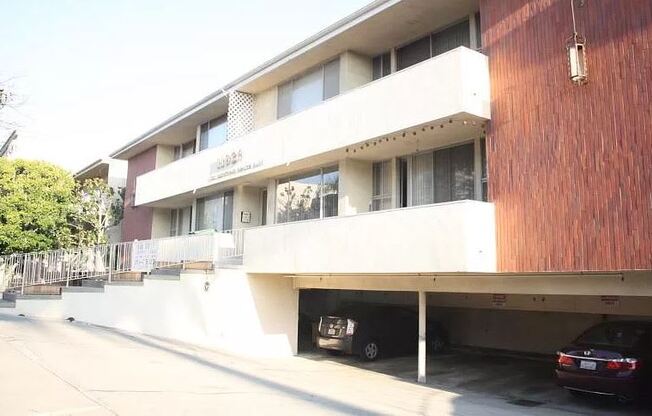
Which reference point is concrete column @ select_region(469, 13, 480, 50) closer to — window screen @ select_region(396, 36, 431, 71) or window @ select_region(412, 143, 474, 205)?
window screen @ select_region(396, 36, 431, 71)

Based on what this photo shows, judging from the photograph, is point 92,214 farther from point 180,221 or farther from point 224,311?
point 224,311

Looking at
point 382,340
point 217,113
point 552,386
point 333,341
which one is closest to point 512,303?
point 552,386

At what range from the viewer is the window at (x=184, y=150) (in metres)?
25.8

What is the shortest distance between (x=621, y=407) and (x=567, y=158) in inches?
191

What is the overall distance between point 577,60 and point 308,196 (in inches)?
365

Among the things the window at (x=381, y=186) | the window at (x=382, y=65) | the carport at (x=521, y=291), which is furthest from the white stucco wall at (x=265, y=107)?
the carport at (x=521, y=291)

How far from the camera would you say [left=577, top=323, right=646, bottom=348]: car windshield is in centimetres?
1049

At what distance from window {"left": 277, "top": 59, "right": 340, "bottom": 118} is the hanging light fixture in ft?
24.7

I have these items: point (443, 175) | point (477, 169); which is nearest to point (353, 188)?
point (443, 175)

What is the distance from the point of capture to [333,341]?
15547 millimetres

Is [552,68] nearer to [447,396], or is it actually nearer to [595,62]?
[595,62]

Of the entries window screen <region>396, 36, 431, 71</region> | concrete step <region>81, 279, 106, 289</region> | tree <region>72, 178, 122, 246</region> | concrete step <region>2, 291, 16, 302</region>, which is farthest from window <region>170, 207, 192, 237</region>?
window screen <region>396, 36, 431, 71</region>

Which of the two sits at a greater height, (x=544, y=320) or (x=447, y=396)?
(x=544, y=320)

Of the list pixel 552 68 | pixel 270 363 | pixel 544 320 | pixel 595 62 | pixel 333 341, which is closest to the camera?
pixel 595 62
